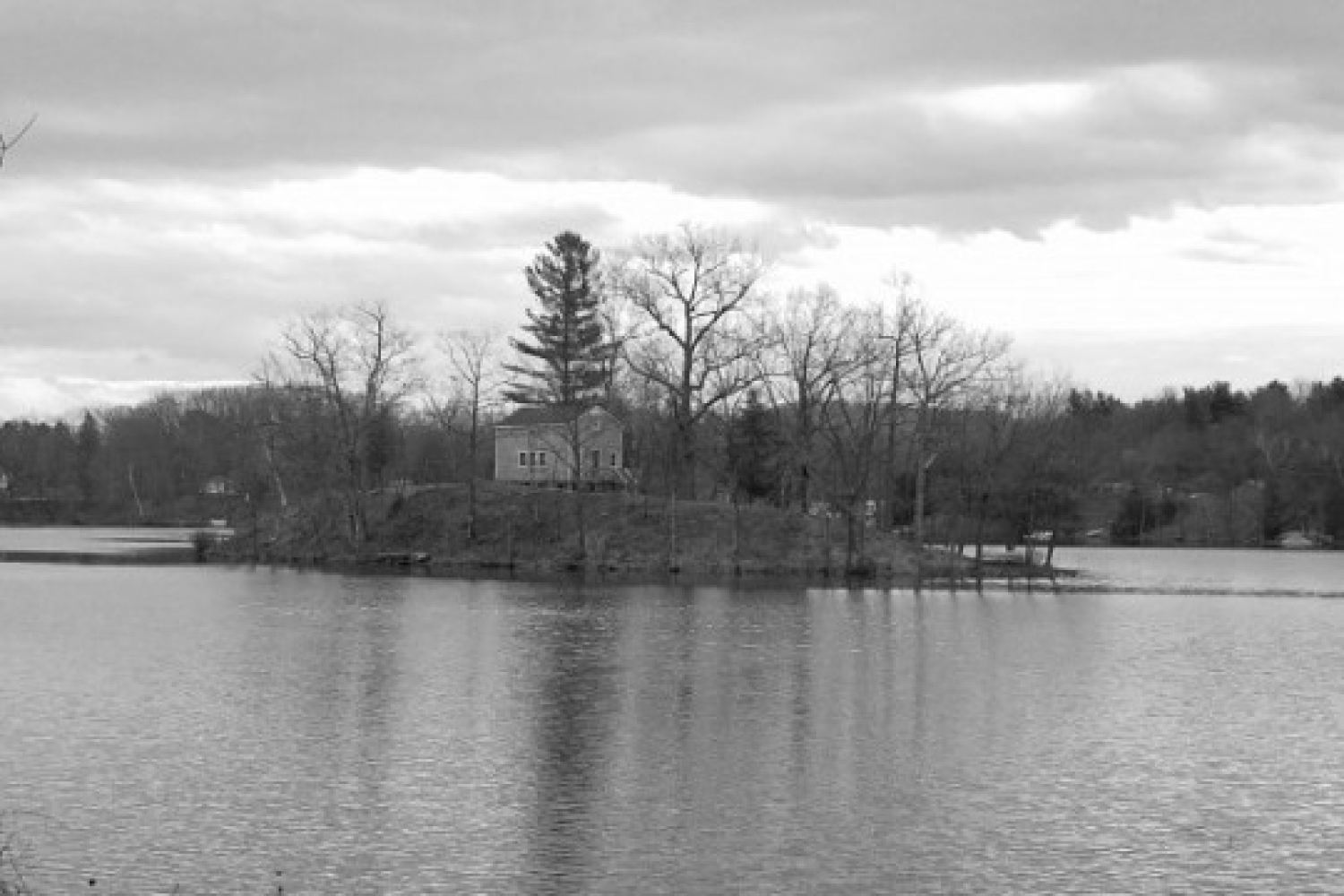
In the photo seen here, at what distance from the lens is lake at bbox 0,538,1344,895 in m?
18.2

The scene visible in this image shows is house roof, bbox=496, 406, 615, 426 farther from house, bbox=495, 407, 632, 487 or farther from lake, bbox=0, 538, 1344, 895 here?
lake, bbox=0, 538, 1344, 895

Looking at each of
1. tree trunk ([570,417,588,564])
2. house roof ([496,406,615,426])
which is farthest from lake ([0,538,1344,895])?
house roof ([496,406,615,426])

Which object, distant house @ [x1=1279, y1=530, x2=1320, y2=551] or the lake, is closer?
the lake

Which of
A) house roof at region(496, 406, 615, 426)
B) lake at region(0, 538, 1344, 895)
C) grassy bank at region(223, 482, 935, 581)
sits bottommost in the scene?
lake at region(0, 538, 1344, 895)

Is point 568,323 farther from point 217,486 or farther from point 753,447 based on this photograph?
point 217,486

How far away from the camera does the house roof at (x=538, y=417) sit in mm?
95431

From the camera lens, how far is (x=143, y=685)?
31.9 meters

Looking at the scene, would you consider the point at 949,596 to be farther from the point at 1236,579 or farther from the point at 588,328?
the point at 588,328

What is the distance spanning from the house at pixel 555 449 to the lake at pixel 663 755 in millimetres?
46861

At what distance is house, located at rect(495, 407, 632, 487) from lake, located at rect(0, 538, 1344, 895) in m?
46.9

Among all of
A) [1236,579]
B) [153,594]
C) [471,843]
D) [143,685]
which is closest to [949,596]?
[1236,579]

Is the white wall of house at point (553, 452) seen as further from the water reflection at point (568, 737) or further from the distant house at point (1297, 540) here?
the distant house at point (1297, 540)

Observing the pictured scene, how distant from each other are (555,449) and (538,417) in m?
10.5

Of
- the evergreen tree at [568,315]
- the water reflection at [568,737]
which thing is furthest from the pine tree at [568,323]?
the water reflection at [568,737]
